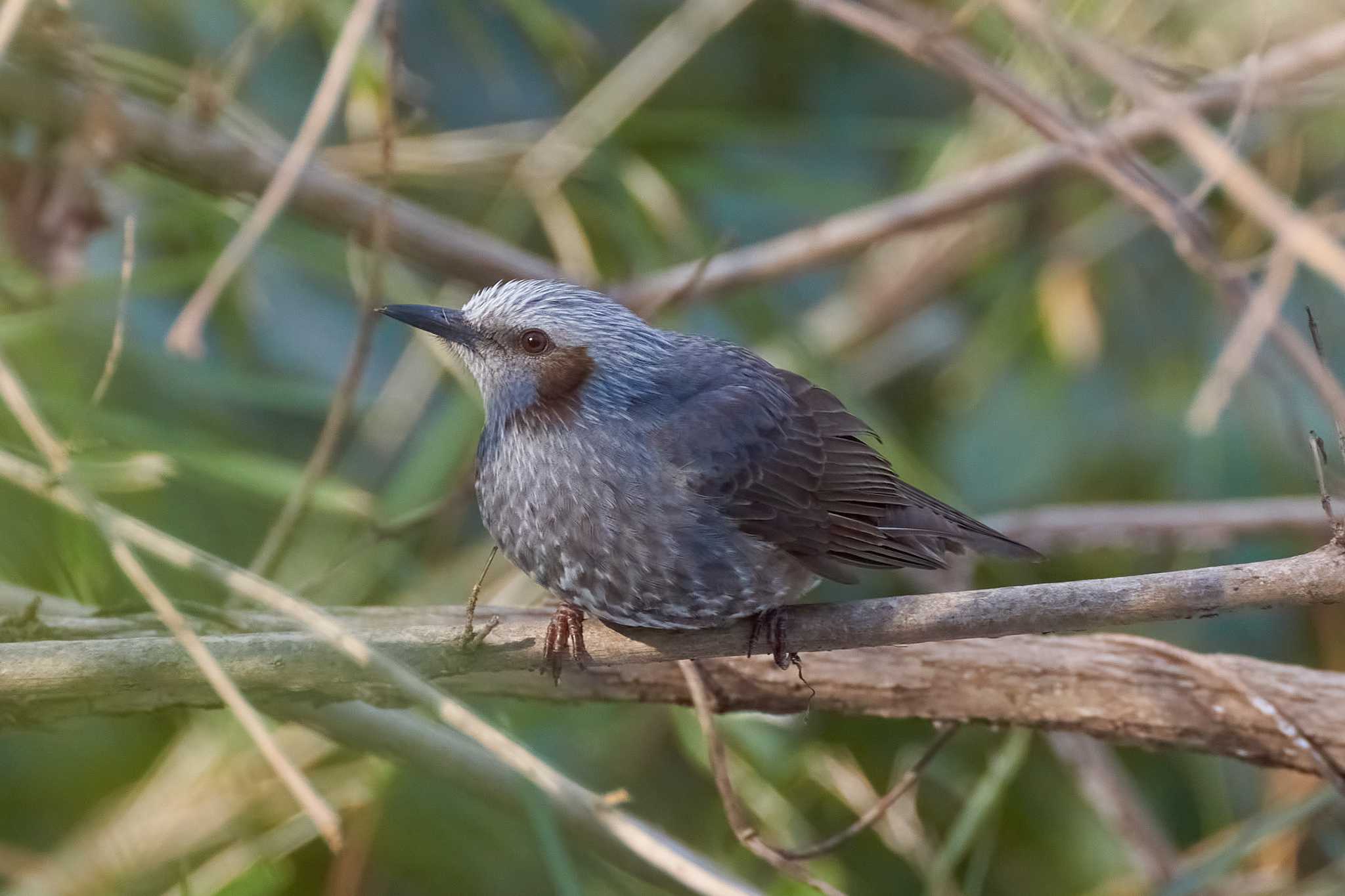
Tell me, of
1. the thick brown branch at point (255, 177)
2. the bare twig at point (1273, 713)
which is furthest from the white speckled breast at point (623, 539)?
the thick brown branch at point (255, 177)

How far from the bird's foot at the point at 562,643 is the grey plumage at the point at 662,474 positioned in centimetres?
5

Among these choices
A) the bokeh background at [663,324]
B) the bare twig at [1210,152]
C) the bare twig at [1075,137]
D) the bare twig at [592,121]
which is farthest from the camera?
the bare twig at [592,121]

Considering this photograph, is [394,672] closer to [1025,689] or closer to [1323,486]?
[1025,689]

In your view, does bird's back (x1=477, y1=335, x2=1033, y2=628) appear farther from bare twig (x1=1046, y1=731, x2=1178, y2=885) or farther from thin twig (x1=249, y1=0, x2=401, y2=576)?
bare twig (x1=1046, y1=731, x2=1178, y2=885)

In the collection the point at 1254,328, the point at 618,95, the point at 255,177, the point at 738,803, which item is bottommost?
the point at 738,803

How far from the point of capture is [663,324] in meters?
4.77

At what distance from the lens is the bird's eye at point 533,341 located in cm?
312

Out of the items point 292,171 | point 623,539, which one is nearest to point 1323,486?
point 623,539

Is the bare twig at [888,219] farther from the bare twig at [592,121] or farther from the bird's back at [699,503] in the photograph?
the bird's back at [699,503]

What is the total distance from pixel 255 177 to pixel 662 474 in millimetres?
1819

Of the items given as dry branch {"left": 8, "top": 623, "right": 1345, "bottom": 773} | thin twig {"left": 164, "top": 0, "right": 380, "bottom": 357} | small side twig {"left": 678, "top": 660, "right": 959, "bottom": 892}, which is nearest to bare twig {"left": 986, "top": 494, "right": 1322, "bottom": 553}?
dry branch {"left": 8, "top": 623, "right": 1345, "bottom": 773}

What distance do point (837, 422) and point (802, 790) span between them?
1.68m

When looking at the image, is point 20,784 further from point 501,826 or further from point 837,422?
point 837,422

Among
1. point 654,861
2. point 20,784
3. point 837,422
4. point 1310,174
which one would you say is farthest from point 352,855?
point 1310,174
